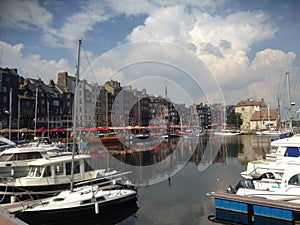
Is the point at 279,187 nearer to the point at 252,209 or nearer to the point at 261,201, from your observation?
the point at 261,201

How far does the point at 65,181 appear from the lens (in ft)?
46.8

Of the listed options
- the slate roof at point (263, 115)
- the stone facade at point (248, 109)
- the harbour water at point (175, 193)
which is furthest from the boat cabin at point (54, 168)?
the stone facade at point (248, 109)

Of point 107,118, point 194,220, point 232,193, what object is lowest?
point 194,220

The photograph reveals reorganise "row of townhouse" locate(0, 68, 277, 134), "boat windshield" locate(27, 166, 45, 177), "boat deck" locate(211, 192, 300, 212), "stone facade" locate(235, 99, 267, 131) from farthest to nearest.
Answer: "stone facade" locate(235, 99, 267, 131)
"row of townhouse" locate(0, 68, 277, 134)
"boat windshield" locate(27, 166, 45, 177)
"boat deck" locate(211, 192, 300, 212)

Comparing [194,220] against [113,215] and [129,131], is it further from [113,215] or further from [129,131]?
[129,131]

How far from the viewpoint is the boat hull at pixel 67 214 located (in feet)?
34.9

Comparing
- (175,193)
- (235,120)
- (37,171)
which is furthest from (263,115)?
(37,171)

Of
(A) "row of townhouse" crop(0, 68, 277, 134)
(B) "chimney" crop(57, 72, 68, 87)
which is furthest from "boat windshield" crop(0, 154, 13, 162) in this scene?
(B) "chimney" crop(57, 72, 68, 87)

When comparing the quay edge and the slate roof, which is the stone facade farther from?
the quay edge

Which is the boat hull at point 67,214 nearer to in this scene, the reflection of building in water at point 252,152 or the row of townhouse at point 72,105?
the reflection of building in water at point 252,152

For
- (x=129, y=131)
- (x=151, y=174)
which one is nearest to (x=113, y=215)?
(x=151, y=174)

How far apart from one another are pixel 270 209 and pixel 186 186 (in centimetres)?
749

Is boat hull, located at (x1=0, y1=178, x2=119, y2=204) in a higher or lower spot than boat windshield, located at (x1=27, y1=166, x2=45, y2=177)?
lower

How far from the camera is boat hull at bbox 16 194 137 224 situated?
10.6 m
